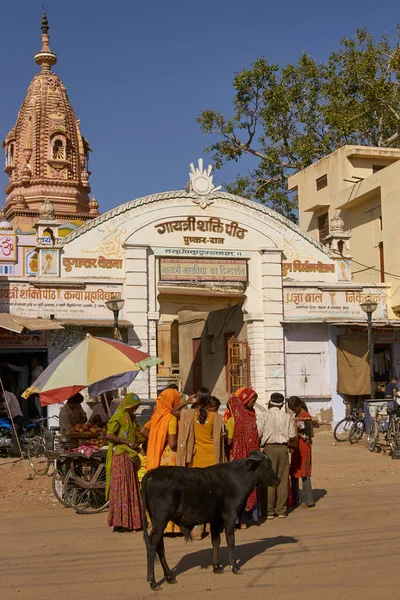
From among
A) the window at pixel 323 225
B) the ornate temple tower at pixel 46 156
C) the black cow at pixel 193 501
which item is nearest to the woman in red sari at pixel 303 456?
the black cow at pixel 193 501

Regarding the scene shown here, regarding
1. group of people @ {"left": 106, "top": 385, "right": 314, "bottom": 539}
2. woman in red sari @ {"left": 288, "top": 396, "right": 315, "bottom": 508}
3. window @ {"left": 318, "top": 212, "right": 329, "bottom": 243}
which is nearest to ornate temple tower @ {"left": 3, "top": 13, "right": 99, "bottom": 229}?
window @ {"left": 318, "top": 212, "right": 329, "bottom": 243}

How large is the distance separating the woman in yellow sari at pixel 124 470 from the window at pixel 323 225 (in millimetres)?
19052

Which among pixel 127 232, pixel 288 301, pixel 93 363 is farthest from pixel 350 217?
pixel 93 363

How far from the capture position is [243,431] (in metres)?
8.95

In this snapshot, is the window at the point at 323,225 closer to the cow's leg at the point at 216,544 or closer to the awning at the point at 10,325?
the awning at the point at 10,325

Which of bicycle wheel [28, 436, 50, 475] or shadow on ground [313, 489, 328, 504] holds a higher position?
bicycle wheel [28, 436, 50, 475]

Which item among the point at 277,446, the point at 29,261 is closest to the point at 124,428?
the point at 277,446

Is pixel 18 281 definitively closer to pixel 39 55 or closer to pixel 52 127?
pixel 52 127

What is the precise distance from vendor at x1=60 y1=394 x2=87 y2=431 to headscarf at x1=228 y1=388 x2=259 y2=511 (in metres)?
2.90

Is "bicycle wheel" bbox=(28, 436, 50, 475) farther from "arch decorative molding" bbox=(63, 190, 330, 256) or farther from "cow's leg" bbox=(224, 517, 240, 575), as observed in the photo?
"cow's leg" bbox=(224, 517, 240, 575)

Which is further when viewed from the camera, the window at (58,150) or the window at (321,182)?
the window at (58,150)

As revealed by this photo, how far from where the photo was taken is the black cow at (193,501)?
646 cm

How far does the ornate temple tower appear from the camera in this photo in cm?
3509

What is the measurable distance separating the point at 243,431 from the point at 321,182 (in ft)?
62.5
